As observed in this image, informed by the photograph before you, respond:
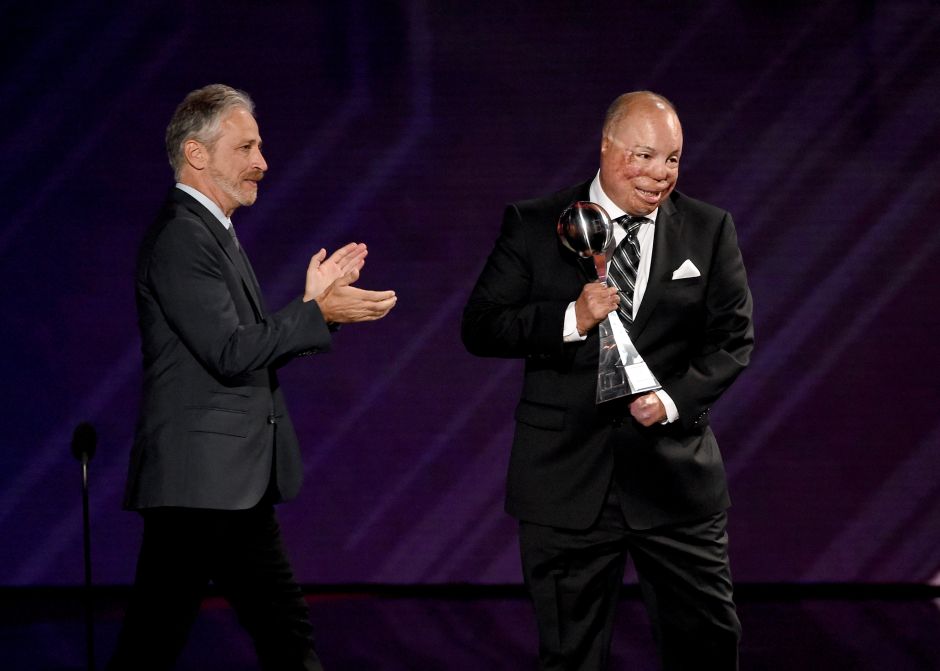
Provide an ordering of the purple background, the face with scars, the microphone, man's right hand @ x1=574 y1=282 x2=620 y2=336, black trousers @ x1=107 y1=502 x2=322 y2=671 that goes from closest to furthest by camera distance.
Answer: man's right hand @ x1=574 y1=282 x2=620 y2=336
the face with scars
black trousers @ x1=107 y1=502 x2=322 y2=671
the microphone
the purple background

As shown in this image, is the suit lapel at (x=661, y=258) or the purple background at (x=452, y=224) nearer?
the suit lapel at (x=661, y=258)

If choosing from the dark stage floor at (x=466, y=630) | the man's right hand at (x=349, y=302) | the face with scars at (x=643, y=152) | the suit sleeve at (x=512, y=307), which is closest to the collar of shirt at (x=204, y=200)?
the man's right hand at (x=349, y=302)

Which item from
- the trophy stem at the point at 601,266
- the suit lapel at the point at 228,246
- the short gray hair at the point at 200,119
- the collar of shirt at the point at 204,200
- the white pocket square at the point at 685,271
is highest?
the white pocket square at the point at 685,271

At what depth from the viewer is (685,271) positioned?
7.64ft

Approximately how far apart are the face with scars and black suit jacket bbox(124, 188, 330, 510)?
2.11 ft

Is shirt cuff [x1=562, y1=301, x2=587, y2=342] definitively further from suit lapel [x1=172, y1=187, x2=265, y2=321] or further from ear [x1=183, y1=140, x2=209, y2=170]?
ear [x1=183, y1=140, x2=209, y2=170]

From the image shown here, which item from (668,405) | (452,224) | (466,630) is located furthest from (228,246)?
(466,630)

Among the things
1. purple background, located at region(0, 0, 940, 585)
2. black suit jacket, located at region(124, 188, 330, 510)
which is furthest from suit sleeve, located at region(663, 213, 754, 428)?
purple background, located at region(0, 0, 940, 585)

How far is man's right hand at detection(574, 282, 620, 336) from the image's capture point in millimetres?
2168

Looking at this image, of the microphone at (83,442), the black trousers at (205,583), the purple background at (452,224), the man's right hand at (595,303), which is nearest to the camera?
the man's right hand at (595,303)

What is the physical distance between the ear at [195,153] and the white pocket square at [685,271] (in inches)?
38.6

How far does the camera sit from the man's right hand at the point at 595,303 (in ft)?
7.11

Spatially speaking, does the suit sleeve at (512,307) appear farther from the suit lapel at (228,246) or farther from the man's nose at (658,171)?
the suit lapel at (228,246)

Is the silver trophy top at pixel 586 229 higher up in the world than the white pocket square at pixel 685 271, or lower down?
lower down
